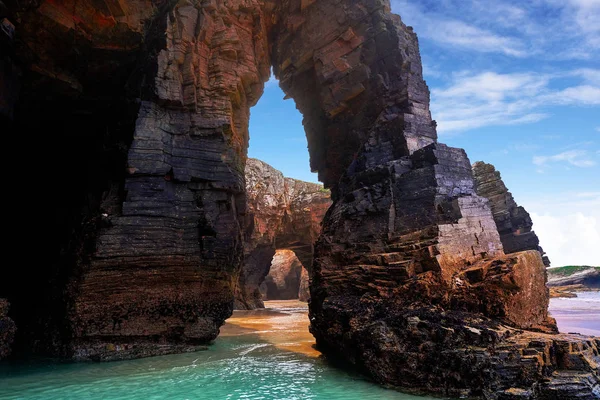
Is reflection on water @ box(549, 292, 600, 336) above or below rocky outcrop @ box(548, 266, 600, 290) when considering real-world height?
below

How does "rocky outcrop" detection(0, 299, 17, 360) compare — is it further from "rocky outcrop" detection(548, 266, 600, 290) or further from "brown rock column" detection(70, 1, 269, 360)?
"rocky outcrop" detection(548, 266, 600, 290)

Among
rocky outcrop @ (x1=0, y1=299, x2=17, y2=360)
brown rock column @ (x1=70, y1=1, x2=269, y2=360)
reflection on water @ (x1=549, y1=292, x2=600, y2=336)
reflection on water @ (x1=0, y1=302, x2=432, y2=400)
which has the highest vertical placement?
brown rock column @ (x1=70, y1=1, x2=269, y2=360)

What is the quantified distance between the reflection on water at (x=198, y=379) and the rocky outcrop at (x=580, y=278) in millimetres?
52822

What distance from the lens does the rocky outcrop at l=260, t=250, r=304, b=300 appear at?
52156mm

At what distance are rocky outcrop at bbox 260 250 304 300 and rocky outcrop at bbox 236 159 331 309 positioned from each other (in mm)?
15864

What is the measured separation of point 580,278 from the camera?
5016 cm

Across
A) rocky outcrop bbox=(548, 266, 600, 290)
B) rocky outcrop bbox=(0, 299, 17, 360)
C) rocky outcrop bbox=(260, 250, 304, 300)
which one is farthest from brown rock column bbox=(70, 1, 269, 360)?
rocky outcrop bbox=(548, 266, 600, 290)

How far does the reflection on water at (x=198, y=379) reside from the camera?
7.00 metres

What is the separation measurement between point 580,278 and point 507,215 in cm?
4532

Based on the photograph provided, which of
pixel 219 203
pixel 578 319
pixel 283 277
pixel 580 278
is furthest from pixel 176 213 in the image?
pixel 580 278

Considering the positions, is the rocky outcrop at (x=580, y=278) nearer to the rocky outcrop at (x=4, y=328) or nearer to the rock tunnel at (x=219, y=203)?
the rock tunnel at (x=219, y=203)

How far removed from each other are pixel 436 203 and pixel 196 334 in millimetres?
8298

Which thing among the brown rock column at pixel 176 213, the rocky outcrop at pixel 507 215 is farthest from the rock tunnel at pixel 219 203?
the rocky outcrop at pixel 507 215

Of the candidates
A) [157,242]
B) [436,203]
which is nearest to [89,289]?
[157,242]
